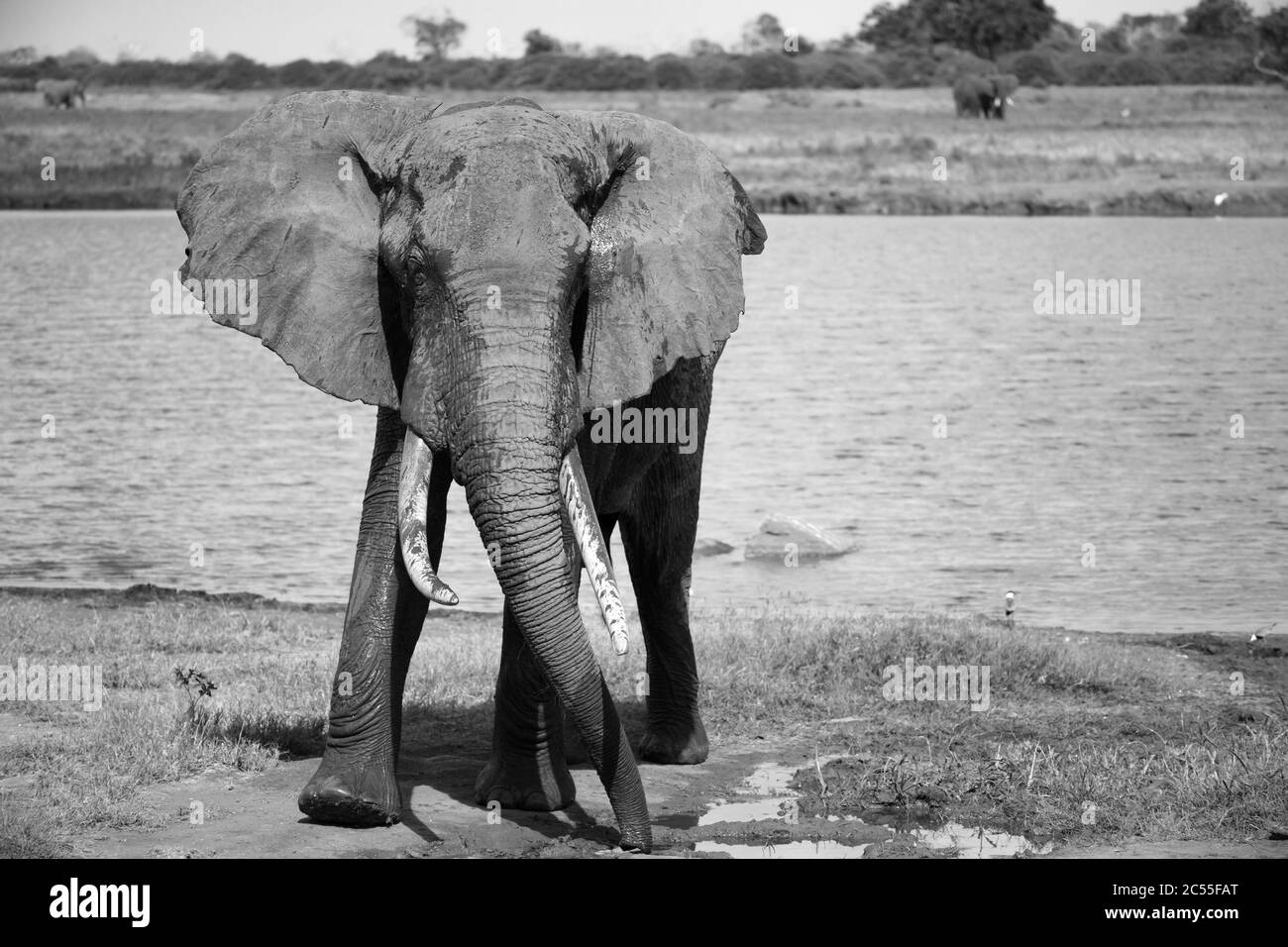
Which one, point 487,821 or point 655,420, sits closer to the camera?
point 487,821

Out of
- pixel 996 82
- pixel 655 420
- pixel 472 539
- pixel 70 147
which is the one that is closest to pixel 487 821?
pixel 655 420

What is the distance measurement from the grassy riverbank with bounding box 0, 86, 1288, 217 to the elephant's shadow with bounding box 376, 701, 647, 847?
39.1 m

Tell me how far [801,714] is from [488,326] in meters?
3.95

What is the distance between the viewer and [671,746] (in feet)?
30.5

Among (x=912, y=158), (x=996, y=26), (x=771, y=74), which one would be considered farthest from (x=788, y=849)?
(x=996, y=26)

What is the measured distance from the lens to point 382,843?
7.62 meters

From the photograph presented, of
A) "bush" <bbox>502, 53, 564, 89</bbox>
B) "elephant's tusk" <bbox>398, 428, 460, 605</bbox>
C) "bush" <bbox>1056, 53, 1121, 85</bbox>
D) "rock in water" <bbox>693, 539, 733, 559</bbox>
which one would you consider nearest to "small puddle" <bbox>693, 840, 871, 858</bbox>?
"elephant's tusk" <bbox>398, 428, 460, 605</bbox>

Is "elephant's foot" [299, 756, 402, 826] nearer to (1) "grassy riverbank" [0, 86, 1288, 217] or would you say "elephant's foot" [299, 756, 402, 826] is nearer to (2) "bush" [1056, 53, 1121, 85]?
(1) "grassy riverbank" [0, 86, 1288, 217]

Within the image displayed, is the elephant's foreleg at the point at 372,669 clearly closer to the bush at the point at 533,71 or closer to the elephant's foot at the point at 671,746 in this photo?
the elephant's foot at the point at 671,746

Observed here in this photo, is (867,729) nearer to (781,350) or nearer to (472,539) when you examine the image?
(472,539)

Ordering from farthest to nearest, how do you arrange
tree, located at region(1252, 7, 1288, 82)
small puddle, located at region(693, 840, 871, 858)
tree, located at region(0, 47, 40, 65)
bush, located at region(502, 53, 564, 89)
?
tree, located at region(0, 47, 40, 65), tree, located at region(1252, 7, 1288, 82), bush, located at region(502, 53, 564, 89), small puddle, located at region(693, 840, 871, 858)

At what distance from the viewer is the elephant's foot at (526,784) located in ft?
27.0

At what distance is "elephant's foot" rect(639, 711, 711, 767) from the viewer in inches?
366

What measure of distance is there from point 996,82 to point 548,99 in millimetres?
19549
